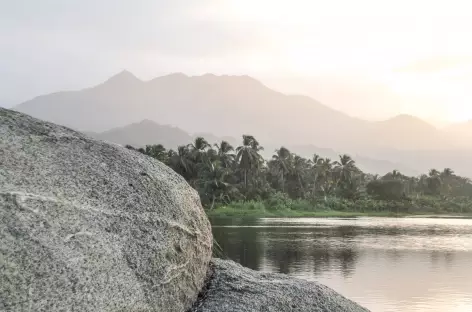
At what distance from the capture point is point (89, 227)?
126 inches

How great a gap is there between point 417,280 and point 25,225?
27294 mm

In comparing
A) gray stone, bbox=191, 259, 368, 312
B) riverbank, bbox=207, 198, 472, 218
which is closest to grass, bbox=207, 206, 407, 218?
riverbank, bbox=207, 198, 472, 218

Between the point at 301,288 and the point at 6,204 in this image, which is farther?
the point at 301,288

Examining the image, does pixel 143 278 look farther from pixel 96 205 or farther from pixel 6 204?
pixel 6 204

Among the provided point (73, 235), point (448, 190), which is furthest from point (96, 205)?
point (448, 190)

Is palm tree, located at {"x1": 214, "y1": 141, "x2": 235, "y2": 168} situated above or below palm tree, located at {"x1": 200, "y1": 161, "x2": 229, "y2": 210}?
above

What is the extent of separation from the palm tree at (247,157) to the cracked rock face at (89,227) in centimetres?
8111

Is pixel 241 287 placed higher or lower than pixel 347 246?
higher

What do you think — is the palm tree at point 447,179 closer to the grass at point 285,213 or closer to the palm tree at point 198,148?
the grass at point 285,213

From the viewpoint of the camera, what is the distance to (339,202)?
9362 cm

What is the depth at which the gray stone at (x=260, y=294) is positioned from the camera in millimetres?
3998

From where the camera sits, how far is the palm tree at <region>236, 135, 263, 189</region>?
281 feet

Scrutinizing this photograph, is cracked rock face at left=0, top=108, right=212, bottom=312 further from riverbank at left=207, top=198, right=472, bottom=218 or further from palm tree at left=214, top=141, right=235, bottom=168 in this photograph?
palm tree at left=214, top=141, right=235, bottom=168

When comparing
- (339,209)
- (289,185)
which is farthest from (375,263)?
(289,185)
